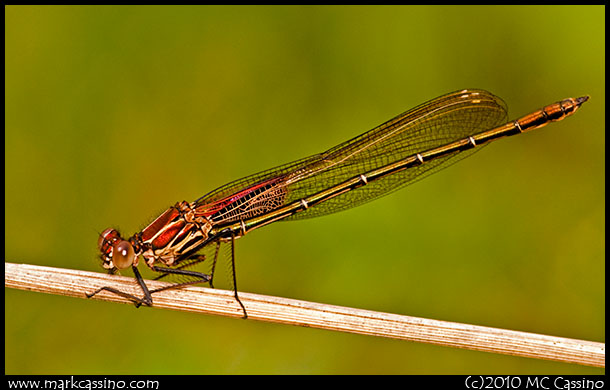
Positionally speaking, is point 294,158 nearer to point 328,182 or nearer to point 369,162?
point 328,182

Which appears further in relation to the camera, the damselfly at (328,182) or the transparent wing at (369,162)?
the transparent wing at (369,162)

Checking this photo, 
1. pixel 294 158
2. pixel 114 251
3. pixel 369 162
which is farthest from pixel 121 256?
pixel 369 162

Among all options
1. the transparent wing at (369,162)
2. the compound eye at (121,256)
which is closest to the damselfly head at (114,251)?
the compound eye at (121,256)

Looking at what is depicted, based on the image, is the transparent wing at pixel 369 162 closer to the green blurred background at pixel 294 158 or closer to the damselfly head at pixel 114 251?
the green blurred background at pixel 294 158

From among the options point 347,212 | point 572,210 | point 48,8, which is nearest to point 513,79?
point 572,210

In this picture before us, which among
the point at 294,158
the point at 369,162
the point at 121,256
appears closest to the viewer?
the point at 121,256

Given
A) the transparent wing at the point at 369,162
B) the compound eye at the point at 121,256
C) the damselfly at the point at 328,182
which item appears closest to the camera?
the compound eye at the point at 121,256
